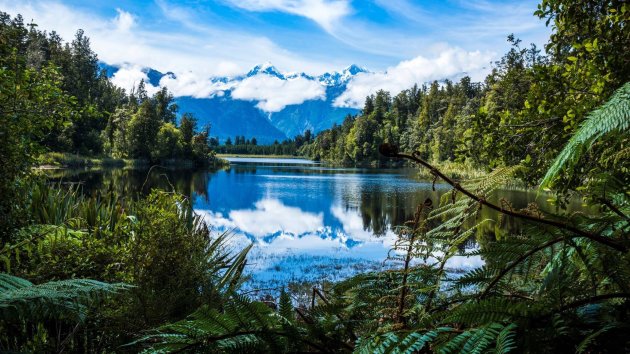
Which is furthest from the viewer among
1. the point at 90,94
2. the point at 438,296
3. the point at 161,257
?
the point at 90,94

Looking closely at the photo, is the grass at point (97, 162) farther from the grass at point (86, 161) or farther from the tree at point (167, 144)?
the tree at point (167, 144)

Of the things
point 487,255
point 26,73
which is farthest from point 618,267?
point 26,73

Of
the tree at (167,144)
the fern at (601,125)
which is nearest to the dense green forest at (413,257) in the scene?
the fern at (601,125)

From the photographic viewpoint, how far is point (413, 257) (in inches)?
54.7

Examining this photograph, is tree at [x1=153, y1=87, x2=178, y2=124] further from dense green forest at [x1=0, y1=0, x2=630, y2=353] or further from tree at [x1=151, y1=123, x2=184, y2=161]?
dense green forest at [x1=0, y1=0, x2=630, y2=353]

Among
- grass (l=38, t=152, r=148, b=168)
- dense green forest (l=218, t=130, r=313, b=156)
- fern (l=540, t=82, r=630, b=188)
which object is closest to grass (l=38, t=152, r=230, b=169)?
grass (l=38, t=152, r=148, b=168)

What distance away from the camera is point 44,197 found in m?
8.59

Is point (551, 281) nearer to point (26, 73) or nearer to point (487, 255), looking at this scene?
point (487, 255)

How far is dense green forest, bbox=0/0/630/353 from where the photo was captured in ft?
2.74

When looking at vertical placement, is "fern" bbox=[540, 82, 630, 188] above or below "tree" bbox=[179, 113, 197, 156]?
below

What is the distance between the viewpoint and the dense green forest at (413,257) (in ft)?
2.74

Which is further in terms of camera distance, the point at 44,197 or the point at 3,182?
the point at 44,197

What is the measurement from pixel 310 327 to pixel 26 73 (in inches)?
199

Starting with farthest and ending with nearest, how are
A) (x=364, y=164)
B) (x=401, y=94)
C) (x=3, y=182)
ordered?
(x=401, y=94), (x=364, y=164), (x=3, y=182)
